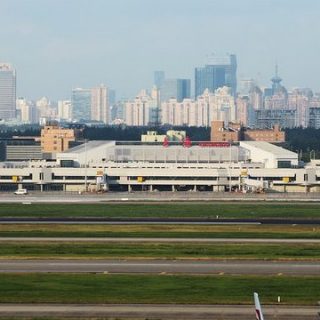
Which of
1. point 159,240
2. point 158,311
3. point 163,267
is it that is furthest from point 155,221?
point 158,311

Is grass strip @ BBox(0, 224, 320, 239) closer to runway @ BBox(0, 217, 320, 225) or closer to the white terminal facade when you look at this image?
runway @ BBox(0, 217, 320, 225)

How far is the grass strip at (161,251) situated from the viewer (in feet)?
192

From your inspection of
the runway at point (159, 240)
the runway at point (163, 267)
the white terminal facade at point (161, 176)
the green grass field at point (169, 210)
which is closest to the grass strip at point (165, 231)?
the runway at point (159, 240)

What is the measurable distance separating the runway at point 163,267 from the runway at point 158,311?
863 centimetres

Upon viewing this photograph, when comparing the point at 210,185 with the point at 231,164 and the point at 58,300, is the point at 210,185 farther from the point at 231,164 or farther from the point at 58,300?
the point at 58,300

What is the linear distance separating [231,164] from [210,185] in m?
9.75

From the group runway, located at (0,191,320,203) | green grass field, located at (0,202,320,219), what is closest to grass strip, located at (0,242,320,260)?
green grass field, located at (0,202,320,219)

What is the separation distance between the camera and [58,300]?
1783 inches

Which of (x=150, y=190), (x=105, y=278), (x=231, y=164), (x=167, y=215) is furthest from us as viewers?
(x=231, y=164)

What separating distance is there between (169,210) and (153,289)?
136ft

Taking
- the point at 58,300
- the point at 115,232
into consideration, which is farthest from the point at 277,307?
the point at 115,232

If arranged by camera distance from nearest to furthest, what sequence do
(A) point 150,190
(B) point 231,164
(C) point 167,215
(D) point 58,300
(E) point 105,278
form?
(D) point 58,300
(E) point 105,278
(C) point 167,215
(A) point 150,190
(B) point 231,164

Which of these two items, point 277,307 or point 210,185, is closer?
point 277,307

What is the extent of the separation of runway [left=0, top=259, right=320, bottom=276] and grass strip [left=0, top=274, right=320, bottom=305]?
5.54 feet
